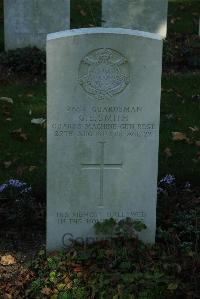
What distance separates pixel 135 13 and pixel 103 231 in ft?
23.2

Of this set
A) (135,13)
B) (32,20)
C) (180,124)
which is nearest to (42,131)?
(180,124)

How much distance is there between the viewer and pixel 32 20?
11.1 m

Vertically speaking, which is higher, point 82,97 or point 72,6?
point 72,6

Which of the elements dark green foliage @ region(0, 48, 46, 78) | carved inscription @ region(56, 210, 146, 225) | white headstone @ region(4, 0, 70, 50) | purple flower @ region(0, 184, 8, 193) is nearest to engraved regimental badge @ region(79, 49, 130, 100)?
carved inscription @ region(56, 210, 146, 225)

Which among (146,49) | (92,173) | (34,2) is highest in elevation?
(34,2)

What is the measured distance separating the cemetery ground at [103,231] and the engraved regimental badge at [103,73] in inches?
36.9

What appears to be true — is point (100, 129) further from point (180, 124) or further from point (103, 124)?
point (180, 124)

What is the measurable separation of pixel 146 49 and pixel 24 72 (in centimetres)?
580

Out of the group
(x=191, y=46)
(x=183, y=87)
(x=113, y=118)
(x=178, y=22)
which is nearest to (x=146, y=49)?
(x=113, y=118)

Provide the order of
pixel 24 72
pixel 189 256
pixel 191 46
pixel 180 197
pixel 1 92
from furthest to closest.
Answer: pixel 191 46, pixel 24 72, pixel 1 92, pixel 180 197, pixel 189 256

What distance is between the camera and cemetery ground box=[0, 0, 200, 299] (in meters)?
4.32

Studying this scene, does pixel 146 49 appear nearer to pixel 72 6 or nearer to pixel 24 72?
pixel 24 72

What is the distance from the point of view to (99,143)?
4715 mm

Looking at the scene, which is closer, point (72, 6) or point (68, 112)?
point (68, 112)
